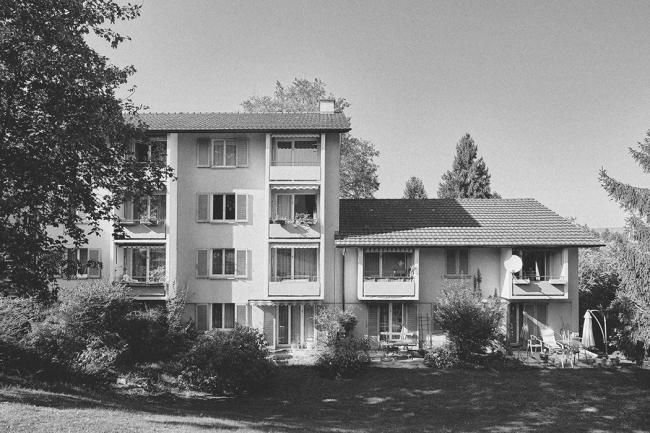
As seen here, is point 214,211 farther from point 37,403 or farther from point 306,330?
point 37,403

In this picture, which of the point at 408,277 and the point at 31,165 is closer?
the point at 31,165

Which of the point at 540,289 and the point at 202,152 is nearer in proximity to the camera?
the point at 540,289

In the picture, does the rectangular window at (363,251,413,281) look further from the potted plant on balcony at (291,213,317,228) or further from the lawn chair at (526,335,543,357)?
the lawn chair at (526,335,543,357)

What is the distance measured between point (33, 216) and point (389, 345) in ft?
57.4

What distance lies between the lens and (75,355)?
21688 mm

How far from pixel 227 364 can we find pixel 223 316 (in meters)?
7.62

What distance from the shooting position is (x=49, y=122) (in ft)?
50.4

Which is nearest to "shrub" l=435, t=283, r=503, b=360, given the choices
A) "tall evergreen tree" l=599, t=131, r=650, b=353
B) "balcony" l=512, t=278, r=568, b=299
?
"balcony" l=512, t=278, r=568, b=299

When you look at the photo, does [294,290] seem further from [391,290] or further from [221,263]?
[391,290]

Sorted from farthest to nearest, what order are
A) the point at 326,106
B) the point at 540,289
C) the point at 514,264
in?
the point at 326,106 → the point at 540,289 → the point at 514,264

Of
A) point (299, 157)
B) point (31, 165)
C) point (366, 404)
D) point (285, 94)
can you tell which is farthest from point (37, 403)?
point (285, 94)

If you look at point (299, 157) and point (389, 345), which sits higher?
point (299, 157)

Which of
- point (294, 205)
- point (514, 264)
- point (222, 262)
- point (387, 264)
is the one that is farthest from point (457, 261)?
point (222, 262)

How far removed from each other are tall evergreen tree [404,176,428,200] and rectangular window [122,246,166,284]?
48570 millimetres
